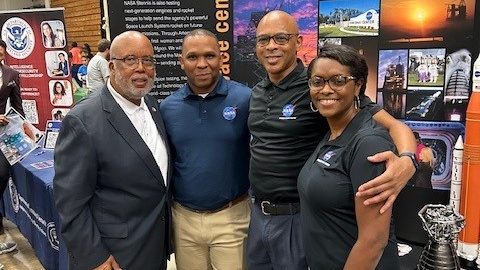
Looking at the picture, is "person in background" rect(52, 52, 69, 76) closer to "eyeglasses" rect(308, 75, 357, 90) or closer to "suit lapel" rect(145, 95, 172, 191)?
"suit lapel" rect(145, 95, 172, 191)

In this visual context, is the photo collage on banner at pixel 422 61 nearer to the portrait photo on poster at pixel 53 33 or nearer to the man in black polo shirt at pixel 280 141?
the man in black polo shirt at pixel 280 141

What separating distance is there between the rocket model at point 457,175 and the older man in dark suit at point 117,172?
5.75 feet

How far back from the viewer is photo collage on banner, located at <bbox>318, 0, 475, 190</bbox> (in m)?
2.75

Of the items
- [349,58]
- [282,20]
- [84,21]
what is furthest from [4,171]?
[84,21]

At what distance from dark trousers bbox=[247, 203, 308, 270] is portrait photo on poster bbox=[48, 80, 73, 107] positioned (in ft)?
10.7

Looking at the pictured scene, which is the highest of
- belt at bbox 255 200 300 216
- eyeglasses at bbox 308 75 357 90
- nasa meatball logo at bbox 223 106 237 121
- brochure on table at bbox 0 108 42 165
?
eyeglasses at bbox 308 75 357 90

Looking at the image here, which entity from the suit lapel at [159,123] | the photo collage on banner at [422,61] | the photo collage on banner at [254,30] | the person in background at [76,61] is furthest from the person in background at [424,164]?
the person in background at [76,61]

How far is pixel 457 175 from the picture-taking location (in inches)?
104

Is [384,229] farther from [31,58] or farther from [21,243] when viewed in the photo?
[31,58]

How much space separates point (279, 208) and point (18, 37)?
400 cm

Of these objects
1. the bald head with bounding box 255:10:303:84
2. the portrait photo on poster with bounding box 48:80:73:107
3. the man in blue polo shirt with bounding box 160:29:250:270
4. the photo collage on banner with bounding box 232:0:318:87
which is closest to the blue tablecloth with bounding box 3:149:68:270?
the portrait photo on poster with bounding box 48:80:73:107

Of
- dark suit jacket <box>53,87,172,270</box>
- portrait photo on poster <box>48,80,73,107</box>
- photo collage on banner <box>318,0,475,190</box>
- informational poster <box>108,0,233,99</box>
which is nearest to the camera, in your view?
dark suit jacket <box>53,87,172,270</box>

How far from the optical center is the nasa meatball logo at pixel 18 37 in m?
4.64

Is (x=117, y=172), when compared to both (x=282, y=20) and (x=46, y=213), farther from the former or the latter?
(x=46, y=213)
